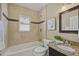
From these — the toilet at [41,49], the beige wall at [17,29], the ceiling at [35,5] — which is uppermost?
the ceiling at [35,5]

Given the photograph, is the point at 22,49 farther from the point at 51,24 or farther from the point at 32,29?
the point at 51,24

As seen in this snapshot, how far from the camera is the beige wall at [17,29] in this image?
1769 mm

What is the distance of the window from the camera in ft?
5.92

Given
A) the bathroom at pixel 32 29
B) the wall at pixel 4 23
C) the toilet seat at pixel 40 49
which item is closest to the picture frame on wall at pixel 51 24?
the bathroom at pixel 32 29

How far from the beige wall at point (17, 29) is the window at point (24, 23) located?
53 millimetres

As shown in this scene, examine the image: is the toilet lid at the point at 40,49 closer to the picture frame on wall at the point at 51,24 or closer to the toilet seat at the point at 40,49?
the toilet seat at the point at 40,49

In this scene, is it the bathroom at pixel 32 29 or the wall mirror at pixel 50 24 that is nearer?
the bathroom at pixel 32 29

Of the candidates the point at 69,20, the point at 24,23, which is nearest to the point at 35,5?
the point at 24,23

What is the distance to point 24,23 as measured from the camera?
1.84m

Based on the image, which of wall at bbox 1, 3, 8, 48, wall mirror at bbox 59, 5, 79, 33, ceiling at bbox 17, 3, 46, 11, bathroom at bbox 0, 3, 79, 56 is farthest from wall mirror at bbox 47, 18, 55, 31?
wall at bbox 1, 3, 8, 48

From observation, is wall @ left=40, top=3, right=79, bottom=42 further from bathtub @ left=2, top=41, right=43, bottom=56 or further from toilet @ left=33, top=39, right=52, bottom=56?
bathtub @ left=2, top=41, right=43, bottom=56

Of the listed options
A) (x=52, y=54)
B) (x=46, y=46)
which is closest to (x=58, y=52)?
(x=52, y=54)

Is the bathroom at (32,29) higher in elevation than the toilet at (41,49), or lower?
higher

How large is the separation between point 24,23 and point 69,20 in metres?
0.76
